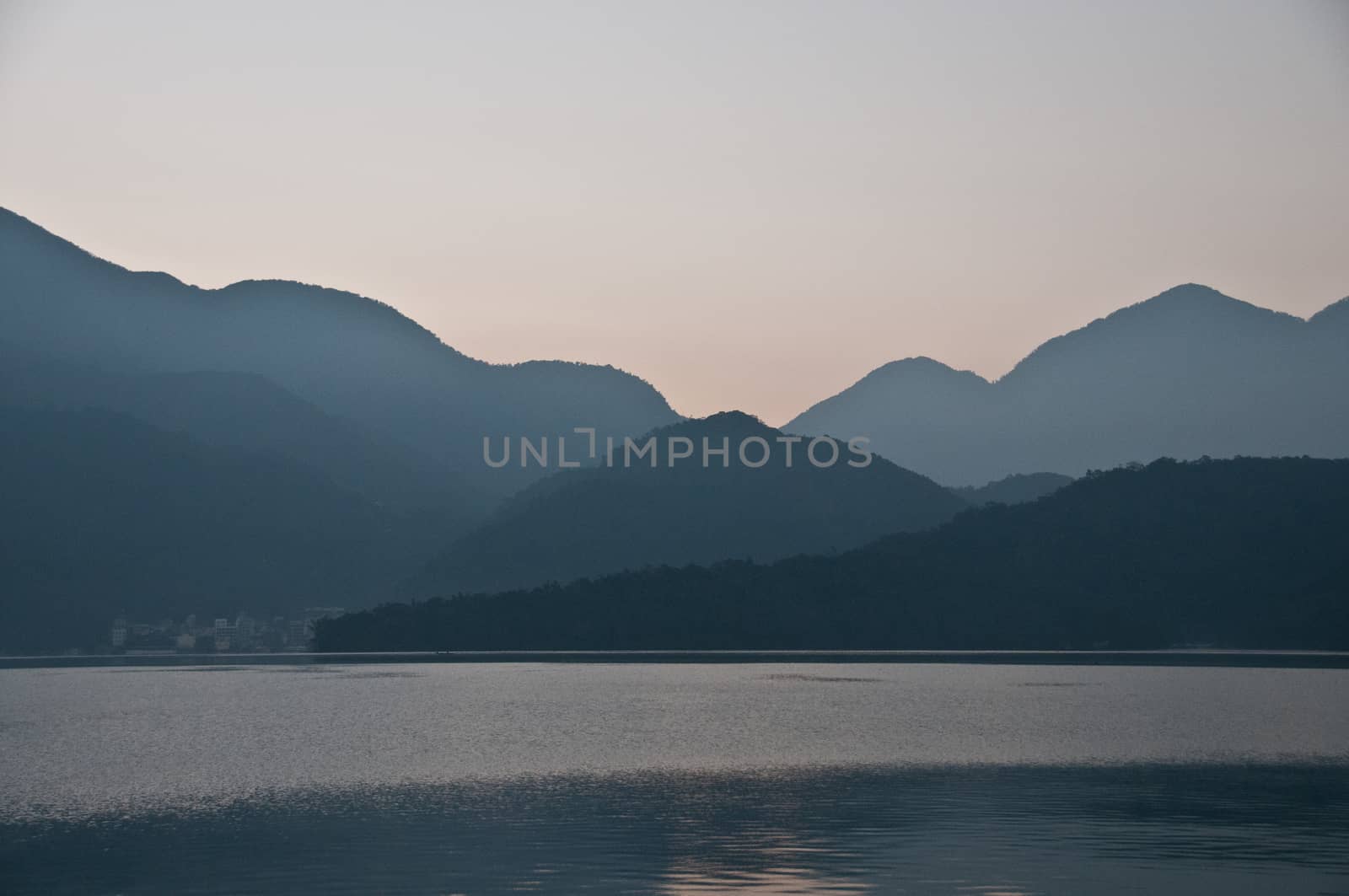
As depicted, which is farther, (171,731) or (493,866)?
(171,731)

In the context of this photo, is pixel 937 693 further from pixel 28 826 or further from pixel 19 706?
pixel 28 826

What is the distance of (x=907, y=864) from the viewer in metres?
35.2

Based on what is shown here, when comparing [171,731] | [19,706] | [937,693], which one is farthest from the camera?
[937,693]

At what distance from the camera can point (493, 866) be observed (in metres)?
35.3

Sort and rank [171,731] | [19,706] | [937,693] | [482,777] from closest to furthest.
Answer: [482,777] → [171,731] → [19,706] → [937,693]

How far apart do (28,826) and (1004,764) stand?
36408mm

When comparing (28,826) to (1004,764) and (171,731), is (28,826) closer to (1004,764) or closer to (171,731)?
(1004,764)

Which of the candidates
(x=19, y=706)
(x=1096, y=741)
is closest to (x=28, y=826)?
(x=1096, y=741)

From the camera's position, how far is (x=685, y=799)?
48.7 m

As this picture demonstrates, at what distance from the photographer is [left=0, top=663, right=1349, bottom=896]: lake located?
34.2 meters

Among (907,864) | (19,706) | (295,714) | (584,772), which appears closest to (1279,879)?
(907,864)

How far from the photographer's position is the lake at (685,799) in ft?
112

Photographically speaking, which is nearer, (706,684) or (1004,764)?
(1004,764)

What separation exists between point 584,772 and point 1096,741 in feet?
89.6
